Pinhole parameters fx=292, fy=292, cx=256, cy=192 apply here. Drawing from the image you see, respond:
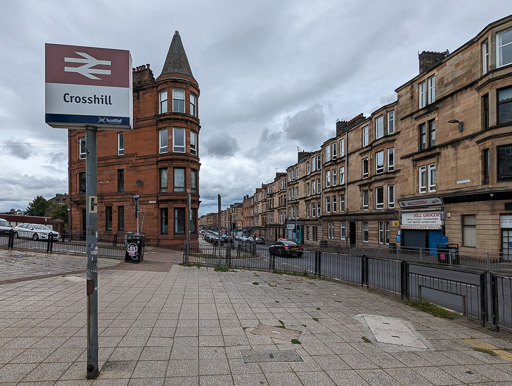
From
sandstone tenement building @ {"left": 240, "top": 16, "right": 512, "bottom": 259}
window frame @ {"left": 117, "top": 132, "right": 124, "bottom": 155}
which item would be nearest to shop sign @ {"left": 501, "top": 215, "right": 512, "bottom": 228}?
sandstone tenement building @ {"left": 240, "top": 16, "right": 512, "bottom": 259}

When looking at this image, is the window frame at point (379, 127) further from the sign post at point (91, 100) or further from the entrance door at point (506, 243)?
the sign post at point (91, 100)

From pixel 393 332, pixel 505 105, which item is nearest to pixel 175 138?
pixel 393 332

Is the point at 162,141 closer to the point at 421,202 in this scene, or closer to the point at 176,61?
the point at 176,61

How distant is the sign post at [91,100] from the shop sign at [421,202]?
23817mm

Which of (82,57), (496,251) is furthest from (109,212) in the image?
(496,251)

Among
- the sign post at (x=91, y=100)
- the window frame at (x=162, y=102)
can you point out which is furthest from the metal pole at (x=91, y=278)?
the window frame at (x=162, y=102)

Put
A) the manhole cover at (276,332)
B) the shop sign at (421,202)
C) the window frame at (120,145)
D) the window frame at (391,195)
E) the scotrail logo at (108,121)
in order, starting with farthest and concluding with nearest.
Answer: the window frame at (391,195) → the window frame at (120,145) → the shop sign at (421,202) → the manhole cover at (276,332) → the scotrail logo at (108,121)

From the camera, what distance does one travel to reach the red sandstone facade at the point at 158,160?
78.7ft

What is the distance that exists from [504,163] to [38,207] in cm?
9143

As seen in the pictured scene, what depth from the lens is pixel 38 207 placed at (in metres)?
75.1

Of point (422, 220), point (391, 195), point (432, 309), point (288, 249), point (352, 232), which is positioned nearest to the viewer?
point (432, 309)

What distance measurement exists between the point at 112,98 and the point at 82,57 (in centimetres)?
64

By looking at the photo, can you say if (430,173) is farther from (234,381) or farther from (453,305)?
→ (234,381)

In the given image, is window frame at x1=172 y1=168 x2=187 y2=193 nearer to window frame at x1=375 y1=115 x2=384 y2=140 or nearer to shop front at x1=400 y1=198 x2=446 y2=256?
shop front at x1=400 y1=198 x2=446 y2=256
